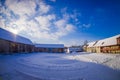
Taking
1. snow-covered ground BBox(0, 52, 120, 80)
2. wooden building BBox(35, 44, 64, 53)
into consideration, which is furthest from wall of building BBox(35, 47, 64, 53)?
snow-covered ground BBox(0, 52, 120, 80)

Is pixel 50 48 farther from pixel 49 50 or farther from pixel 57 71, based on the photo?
pixel 57 71

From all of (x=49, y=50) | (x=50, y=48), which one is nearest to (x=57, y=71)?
(x=50, y=48)

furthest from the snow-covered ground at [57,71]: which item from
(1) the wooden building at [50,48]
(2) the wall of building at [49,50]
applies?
(2) the wall of building at [49,50]

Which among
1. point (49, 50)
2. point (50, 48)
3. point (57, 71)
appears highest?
point (50, 48)

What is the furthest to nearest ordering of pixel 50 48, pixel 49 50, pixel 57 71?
pixel 49 50 < pixel 50 48 < pixel 57 71

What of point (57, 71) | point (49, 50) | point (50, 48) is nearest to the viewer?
point (57, 71)

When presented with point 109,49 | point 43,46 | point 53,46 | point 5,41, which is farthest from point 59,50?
point 5,41

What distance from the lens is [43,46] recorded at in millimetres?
45281

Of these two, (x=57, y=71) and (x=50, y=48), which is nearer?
(x=57, y=71)

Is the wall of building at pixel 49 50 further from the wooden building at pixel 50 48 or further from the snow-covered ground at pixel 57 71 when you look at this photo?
the snow-covered ground at pixel 57 71

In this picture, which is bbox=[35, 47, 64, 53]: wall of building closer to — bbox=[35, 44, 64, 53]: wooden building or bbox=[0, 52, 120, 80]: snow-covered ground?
bbox=[35, 44, 64, 53]: wooden building

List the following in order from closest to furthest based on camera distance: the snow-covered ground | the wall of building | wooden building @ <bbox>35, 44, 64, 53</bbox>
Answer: the snow-covered ground → wooden building @ <bbox>35, 44, 64, 53</bbox> → the wall of building

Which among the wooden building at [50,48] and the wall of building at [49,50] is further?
the wall of building at [49,50]

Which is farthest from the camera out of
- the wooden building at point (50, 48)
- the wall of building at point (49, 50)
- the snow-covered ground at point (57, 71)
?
the wall of building at point (49, 50)
